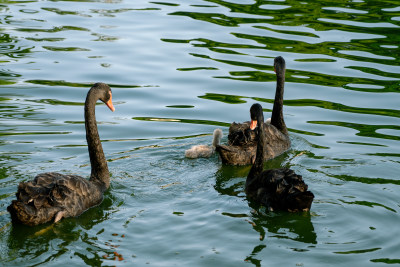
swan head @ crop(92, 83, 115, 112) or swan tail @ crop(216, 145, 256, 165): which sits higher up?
swan head @ crop(92, 83, 115, 112)

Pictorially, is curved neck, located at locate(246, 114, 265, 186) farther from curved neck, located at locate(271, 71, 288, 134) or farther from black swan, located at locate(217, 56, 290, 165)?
curved neck, located at locate(271, 71, 288, 134)

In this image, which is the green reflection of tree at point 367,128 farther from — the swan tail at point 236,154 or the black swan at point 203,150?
the black swan at point 203,150

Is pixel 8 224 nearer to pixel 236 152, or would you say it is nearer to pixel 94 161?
pixel 94 161

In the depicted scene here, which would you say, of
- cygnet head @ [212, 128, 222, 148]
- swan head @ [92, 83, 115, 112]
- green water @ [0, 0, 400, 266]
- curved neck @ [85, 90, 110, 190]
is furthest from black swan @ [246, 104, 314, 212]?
swan head @ [92, 83, 115, 112]

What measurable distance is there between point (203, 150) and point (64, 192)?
2728 mm

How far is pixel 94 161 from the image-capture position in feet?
29.4

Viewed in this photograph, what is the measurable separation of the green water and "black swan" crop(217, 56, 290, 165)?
145 mm

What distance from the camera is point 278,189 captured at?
8148mm

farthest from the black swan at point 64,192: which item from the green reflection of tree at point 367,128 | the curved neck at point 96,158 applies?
the green reflection of tree at point 367,128

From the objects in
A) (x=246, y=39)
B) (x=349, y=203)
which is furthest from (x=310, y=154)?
(x=246, y=39)

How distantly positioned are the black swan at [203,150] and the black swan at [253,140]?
181 mm

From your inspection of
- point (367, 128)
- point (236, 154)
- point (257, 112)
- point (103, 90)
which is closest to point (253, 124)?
point (257, 112)

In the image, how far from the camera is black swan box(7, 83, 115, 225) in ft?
24.3

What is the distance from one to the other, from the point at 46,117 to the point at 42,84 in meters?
1.78
